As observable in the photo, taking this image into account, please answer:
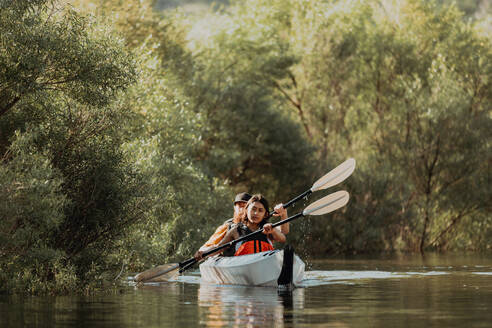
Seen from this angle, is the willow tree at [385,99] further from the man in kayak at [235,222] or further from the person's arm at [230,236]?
the person's arm at [230,236]

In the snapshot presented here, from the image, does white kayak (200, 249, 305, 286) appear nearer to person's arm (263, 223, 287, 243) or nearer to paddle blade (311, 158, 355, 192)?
person's arm (263, 223, 287, 243)

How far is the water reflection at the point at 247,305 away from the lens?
31.7 ft

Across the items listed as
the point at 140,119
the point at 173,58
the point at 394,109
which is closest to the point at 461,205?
the point at 394,109

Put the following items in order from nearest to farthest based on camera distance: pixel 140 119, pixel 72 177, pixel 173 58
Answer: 1. pixel 72 177
2. pixel 140 119
3. pixel 173 58

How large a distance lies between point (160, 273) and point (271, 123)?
18015mm

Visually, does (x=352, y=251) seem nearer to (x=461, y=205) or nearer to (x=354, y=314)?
(x=461, y=205)

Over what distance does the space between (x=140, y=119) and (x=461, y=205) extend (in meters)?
16.3

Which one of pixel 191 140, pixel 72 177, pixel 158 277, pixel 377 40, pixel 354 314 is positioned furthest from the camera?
pixel 377 40

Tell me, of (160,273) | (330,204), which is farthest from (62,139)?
(330,204)

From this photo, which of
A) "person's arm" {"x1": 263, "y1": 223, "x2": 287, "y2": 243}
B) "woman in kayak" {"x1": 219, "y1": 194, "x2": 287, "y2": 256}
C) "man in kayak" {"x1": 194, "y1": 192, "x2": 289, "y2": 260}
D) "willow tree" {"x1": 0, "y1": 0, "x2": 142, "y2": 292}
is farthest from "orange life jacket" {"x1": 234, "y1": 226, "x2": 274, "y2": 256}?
"willow tree" {"x1": 0, "y1": 0, "x2": 142, "y2": 292}

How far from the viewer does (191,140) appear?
2720 centimetres

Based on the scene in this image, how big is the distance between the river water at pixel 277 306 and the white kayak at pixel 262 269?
0.25 meters

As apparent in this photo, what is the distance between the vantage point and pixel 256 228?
1619cm

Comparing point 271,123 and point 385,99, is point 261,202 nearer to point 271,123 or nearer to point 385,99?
point 271,123
